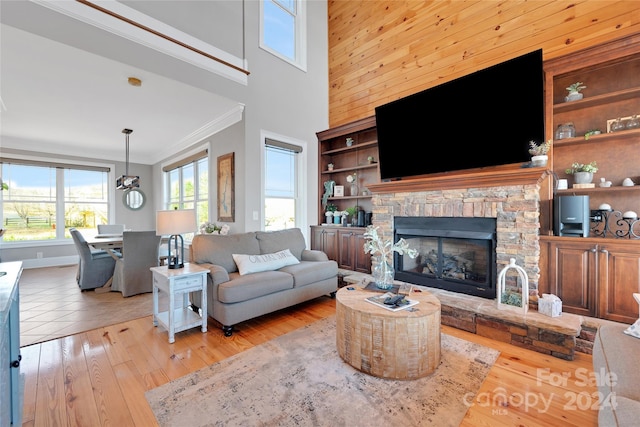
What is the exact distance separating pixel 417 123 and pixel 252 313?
9.99 feet

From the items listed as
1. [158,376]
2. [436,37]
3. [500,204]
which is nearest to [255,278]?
[158,376]

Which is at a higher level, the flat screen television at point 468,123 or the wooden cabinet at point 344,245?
the flat screen television at point 468,123

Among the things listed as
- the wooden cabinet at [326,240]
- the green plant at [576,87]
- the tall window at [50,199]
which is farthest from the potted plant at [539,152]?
the tall window at [50,199]

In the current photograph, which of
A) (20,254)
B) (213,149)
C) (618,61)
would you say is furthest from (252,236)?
(20,254)

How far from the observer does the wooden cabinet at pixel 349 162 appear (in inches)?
174

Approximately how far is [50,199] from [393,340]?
24.6 ft

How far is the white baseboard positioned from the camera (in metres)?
5.42

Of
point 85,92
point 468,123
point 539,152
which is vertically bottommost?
point 539,152

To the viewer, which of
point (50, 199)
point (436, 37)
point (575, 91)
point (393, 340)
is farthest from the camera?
point (50, 199)

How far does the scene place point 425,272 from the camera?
137 inches

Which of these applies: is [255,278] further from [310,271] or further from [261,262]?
[310,271]

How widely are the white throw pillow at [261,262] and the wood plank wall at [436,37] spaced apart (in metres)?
2.84

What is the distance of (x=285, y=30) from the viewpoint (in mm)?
4617

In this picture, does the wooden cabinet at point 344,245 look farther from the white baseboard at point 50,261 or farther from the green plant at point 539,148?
the white baseboard at point 50,261
